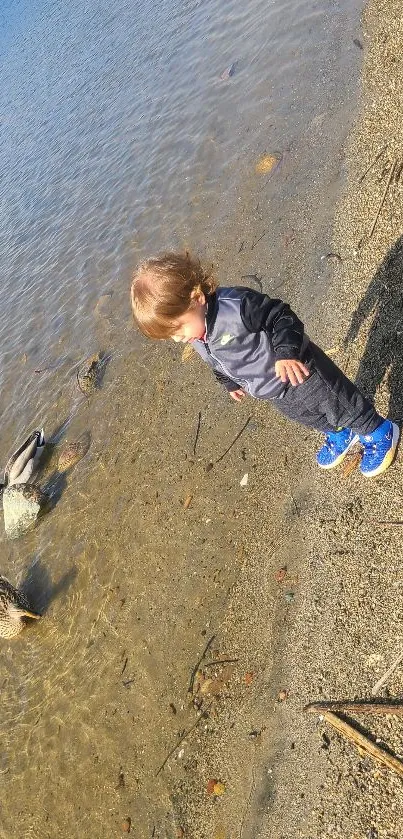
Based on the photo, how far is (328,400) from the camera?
12.3 ft

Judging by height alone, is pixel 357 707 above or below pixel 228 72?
above

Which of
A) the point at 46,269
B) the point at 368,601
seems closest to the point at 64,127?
the point at 46,269

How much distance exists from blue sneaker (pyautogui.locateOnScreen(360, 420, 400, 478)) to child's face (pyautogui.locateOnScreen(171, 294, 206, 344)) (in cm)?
135

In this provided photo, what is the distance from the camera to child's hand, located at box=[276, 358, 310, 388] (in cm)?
334

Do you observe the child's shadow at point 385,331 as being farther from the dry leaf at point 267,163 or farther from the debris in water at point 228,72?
the debris in water at point 228,72


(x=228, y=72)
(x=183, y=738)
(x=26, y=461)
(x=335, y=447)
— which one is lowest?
(x=26, y=461)

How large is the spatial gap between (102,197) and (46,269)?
1813 mm

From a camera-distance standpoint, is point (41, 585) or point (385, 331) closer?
point (385, 331)

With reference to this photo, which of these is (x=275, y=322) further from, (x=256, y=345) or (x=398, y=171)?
(x=398, y=171)

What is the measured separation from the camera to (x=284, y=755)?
347 cm

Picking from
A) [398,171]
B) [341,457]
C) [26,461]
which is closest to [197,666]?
[341,457]

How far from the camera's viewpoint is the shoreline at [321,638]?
10.1ft

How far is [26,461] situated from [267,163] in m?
5.33

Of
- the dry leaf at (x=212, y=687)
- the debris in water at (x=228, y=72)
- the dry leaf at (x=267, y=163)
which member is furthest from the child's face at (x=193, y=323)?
the debris in water at (x=228, y=72)
